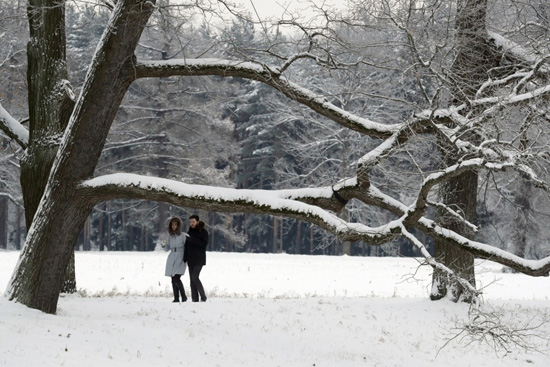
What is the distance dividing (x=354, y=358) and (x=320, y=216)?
2076mm

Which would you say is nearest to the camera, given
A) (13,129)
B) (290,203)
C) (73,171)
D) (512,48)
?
(290,203)

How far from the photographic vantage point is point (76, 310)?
11.1 metres

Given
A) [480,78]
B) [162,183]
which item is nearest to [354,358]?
[162,183]

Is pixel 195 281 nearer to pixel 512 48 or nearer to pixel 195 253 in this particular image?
pixel 195 253

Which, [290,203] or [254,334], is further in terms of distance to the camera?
[254,334]

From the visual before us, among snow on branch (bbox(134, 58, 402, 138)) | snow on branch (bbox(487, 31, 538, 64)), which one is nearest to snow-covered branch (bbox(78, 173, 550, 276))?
snow on branch (bbox(134, 58, 402, 138))

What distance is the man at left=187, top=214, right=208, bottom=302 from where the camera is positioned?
46.5 ft

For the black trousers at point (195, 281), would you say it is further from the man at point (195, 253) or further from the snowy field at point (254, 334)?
the snowy field at point (254, 334)

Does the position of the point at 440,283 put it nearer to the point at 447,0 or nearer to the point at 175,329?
the point at 447,0

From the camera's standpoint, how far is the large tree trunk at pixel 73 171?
9.95 meters

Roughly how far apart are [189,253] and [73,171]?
4.75m

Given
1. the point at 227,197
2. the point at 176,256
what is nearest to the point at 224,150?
the point at 176,256

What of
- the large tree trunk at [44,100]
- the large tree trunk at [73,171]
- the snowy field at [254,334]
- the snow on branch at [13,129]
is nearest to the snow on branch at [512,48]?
the snowy field at [254,334]

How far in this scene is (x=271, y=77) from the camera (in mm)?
9969
